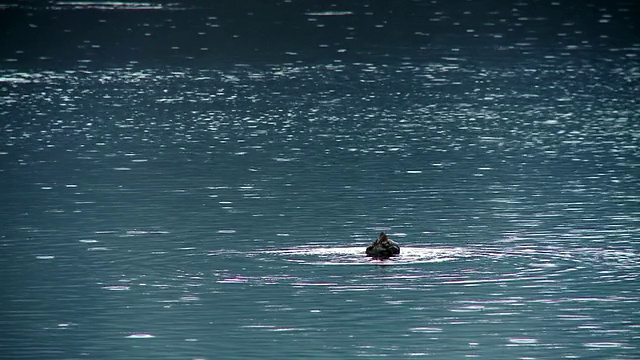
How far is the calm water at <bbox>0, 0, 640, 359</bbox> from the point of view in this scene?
29812 millimetres

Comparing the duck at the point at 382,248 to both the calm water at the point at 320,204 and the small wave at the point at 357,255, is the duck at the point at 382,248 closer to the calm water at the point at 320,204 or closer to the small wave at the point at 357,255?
the small wave at the point at 357,255

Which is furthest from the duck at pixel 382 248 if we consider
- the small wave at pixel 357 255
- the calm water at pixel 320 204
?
the calm water at pixel 320 204

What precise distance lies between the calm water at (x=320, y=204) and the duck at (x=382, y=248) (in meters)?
0.24

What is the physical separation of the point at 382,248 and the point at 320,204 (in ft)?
28.5

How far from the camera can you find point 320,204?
4266 centimetres

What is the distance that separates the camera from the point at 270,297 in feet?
104

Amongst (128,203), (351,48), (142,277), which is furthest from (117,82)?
(142,277)

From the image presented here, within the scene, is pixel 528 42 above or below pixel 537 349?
below

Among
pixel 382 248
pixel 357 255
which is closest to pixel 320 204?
pixel 357 255

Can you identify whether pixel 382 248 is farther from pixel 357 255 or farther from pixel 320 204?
pixel 320 204

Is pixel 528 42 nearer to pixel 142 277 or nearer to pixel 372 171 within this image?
pixel 372 171

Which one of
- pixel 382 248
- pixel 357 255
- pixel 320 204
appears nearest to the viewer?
pixel 382 248

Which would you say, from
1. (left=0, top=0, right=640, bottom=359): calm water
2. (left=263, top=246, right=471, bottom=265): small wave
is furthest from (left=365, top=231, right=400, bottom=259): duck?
(left=0, top=0, right=640, bottom=359): calm water

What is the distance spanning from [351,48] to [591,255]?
61633 millimetres
